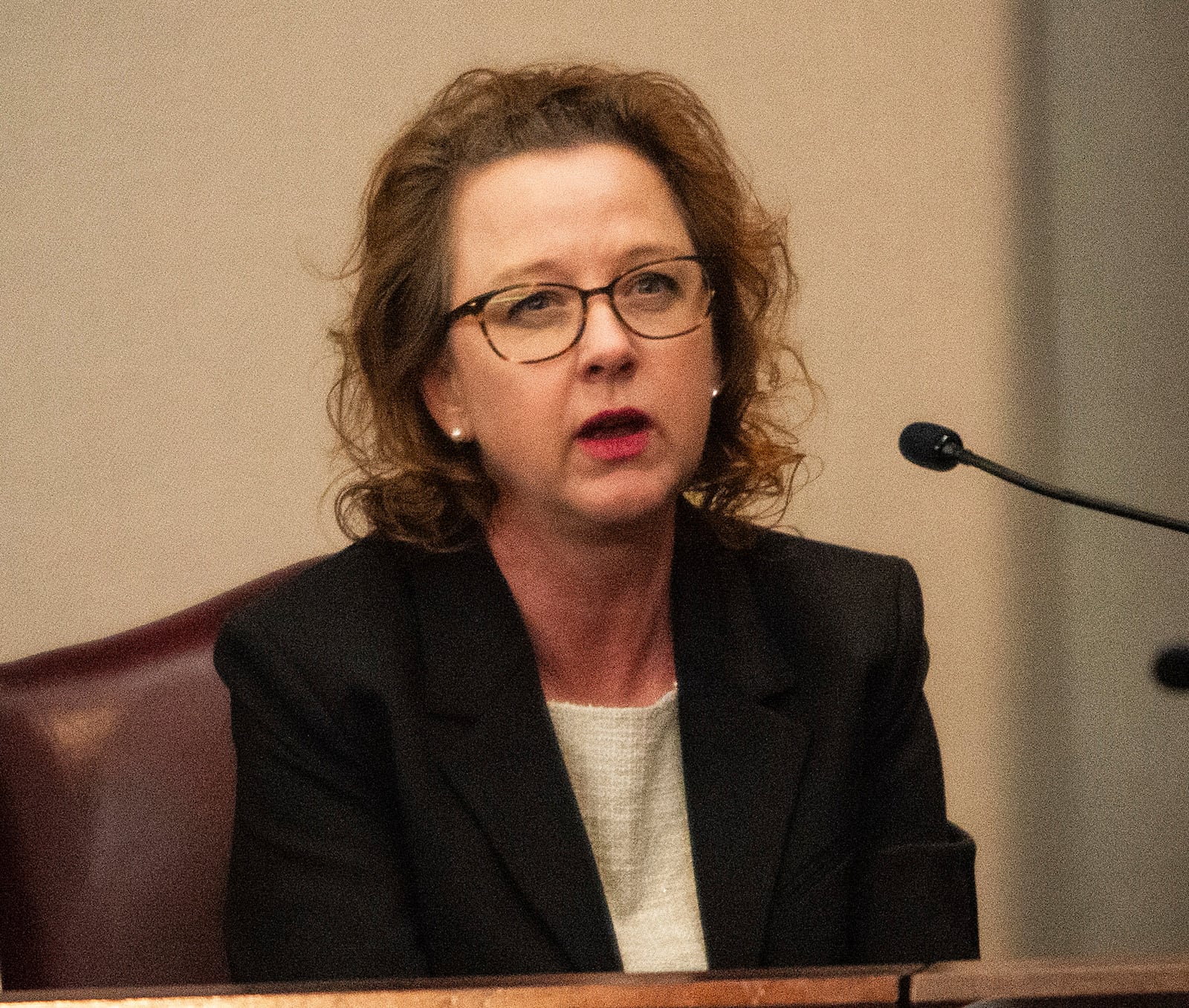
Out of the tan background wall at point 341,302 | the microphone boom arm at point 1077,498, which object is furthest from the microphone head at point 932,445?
the tan background wall at point 341,302

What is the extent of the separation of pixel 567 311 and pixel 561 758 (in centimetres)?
38

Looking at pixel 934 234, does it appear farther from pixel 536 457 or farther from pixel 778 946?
pixel 778 946

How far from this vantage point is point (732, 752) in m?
1.13

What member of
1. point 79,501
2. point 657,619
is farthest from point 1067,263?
point 79,501

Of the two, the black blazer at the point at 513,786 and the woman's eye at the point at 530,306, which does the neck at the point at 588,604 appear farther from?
the woman's eye at the point at 530,306

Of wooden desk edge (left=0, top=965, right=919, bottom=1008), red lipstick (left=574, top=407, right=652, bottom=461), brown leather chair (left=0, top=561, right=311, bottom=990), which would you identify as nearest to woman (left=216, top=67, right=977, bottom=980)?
red lipstick (left=574, top=407, right=652, bottom=461)

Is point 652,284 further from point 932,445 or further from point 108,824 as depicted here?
point 108,824

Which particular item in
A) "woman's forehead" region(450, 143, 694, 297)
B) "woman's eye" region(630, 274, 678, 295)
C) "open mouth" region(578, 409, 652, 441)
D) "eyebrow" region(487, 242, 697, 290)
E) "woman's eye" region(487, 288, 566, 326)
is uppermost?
"woman's forehead" region(450, 143, 694, 297)

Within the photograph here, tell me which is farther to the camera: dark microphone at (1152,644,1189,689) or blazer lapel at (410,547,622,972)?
blazer lapel at (410,547,622,972)

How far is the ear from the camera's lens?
118 centimetres

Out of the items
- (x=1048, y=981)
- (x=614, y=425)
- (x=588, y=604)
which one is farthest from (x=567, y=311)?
(x=1048, y=981)

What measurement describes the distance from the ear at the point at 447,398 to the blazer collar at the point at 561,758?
0.39ft

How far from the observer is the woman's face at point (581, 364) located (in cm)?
104

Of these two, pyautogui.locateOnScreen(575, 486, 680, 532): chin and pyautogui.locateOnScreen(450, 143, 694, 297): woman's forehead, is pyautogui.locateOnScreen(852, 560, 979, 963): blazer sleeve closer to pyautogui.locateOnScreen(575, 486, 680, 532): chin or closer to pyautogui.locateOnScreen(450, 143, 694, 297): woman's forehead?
pyautogui.locateOnScreen(575, 486, 680, 532): chin
